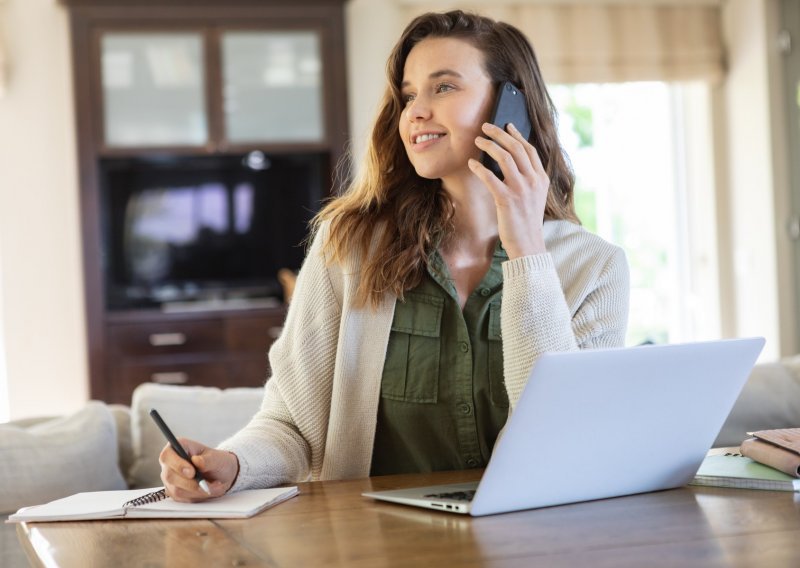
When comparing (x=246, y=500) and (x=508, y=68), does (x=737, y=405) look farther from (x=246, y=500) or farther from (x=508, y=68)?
(x=246, y=500)

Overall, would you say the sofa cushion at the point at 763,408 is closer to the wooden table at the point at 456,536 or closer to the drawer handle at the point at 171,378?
the wooden table at the point at 456,536

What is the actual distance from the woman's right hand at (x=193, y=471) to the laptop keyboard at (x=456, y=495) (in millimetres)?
273

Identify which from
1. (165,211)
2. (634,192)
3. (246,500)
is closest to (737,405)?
(246,500)

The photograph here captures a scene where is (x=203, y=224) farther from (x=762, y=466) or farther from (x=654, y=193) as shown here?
(x=762, y=466)

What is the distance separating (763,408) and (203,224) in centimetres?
342

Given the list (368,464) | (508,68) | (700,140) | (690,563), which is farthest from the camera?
(700,140)

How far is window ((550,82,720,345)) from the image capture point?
5.89 meters

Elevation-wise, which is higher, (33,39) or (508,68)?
(33,39)

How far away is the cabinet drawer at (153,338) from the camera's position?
4.89 metres

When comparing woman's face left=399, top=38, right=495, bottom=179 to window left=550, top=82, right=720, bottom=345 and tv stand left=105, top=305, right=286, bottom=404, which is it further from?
window left=550, top=82, right=720, bottom=345

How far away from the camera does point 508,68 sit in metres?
1.81

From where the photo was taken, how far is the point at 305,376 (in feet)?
5.53

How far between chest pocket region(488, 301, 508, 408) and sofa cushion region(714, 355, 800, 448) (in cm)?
76

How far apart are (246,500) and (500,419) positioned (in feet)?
1.69
